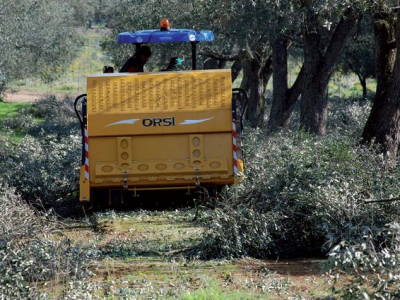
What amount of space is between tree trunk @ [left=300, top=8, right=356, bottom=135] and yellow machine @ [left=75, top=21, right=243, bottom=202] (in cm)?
628

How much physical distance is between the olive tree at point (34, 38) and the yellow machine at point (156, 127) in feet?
43.7

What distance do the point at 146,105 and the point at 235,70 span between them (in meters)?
19.3

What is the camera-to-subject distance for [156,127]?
11.8m

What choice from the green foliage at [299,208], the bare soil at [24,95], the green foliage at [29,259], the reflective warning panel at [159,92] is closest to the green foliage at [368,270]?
the green foliage at [299,208]

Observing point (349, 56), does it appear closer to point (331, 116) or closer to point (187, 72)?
point (331, 116)

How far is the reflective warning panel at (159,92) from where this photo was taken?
38.7ft

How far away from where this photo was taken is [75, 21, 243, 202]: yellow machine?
1177cm

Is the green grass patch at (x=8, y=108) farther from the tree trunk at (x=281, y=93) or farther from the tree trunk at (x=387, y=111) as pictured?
the tree trunk at (x=387, y=111)

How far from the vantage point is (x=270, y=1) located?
47.4 ft

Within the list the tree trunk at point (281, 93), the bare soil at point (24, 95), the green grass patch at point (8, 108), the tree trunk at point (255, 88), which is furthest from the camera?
the bare soil at point (24, 95)

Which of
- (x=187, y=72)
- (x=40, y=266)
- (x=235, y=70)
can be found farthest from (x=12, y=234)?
(x=235, y=70)

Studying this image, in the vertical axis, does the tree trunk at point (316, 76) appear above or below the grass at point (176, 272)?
above

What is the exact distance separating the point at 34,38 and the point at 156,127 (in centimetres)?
2169

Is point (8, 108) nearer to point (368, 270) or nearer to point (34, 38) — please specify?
point (34, 38)
